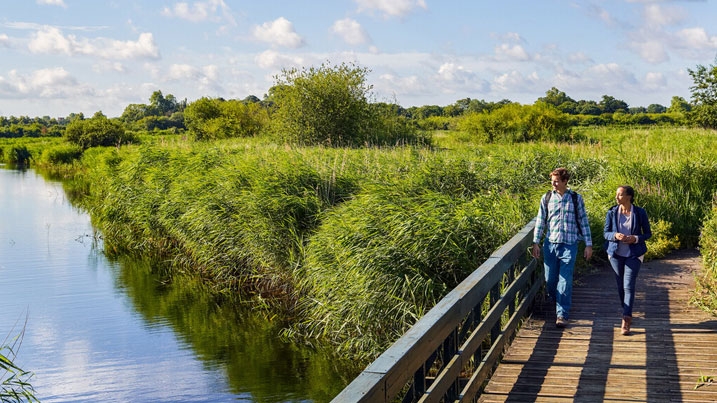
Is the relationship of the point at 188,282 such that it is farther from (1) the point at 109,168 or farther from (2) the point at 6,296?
(1) the point at 109,168

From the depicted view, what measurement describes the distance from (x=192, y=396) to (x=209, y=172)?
30.6ft

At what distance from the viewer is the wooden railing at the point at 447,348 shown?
339 centimetres

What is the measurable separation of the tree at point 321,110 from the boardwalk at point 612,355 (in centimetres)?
2478

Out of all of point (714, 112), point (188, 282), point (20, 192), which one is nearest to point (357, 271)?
point (188, 282)

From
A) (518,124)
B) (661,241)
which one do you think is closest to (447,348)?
(661,241)

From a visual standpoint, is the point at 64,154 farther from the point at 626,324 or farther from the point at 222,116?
the point at 626,324

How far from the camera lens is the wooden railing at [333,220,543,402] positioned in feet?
11.1

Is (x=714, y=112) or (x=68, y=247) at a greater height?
(x=714, y=112)

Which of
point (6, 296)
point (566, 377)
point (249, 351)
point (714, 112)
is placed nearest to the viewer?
point (566, 377)

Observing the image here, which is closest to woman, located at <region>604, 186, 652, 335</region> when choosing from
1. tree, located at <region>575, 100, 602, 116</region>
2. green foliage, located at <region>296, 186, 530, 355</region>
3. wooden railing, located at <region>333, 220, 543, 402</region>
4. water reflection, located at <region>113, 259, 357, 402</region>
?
wooden railing, located at <region>333, 220, 543, 402</region>

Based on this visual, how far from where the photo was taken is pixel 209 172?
18109mm

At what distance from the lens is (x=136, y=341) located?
12.2m

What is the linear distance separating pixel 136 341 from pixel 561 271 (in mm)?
7747

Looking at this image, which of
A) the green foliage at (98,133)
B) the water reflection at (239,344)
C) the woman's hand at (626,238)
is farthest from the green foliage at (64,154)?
the woman's hand at (626,238)
